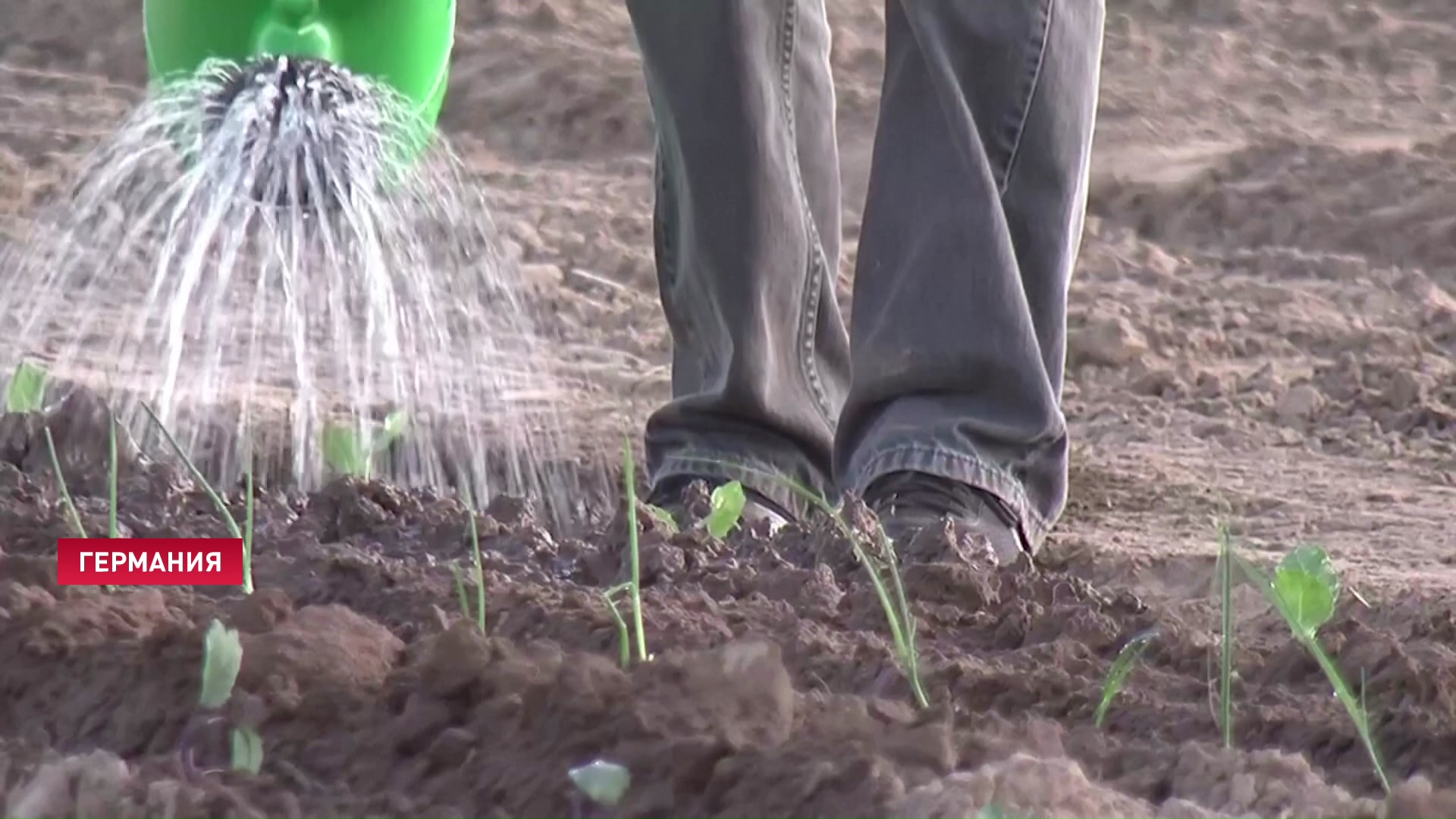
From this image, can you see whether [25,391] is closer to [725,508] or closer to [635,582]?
[725,508]

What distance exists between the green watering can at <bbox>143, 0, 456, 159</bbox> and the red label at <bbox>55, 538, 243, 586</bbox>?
1671 mm

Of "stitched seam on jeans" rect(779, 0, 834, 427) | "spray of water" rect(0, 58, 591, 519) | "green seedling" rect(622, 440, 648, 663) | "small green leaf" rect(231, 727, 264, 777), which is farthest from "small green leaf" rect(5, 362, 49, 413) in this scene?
"small green leaf" rect(231, 727, 264, 777)

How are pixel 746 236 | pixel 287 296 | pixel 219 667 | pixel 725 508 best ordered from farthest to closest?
pixel 287 296 < pixel 746 236 < pixel 725 508 < pixel 219 667

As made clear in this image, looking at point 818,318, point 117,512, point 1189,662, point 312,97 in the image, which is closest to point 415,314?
point 312,97

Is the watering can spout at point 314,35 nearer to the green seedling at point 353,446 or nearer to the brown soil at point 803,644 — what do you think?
the brown soil at point 803,644

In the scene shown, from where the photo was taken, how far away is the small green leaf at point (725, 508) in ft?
4.94

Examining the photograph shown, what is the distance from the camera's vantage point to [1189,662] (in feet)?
3.97

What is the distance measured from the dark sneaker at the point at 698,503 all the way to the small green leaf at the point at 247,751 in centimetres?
75

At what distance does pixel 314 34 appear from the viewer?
3.00 meters

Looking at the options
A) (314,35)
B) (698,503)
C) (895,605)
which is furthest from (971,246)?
(314,35)

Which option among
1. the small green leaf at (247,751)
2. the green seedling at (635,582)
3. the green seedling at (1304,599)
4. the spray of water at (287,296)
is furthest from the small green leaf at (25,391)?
the green seedling at (1304,599)

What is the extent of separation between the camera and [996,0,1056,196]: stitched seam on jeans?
1.72 meters

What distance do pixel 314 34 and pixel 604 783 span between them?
7.79 ft

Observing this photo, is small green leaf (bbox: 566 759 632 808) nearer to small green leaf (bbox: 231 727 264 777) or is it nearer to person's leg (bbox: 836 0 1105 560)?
small green leaf (bbox: 231 727 264 777)
